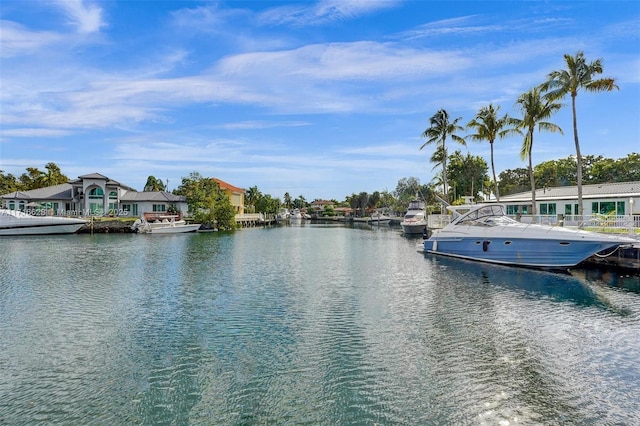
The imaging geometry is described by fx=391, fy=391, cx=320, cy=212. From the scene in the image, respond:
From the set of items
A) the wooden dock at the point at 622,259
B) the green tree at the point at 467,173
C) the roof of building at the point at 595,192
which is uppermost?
the green tree at the point at 467,173

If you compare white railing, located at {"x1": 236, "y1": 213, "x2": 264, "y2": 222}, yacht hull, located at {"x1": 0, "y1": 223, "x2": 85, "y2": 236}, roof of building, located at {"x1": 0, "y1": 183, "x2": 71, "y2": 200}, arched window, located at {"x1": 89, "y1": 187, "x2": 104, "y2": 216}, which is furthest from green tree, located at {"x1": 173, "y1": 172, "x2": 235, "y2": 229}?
roof of building, located at {"x1": 0, "y1": 183, "x2": 71, "y2": 200}

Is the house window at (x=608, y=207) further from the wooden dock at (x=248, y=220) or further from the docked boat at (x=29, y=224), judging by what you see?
the docked boat at (x=29, y=224)

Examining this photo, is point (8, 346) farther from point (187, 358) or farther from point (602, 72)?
point (602, 72)

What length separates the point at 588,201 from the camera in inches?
1453

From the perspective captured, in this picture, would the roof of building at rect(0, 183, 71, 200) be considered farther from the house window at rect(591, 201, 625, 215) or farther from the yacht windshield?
the house window at rect(591, 201, 625, 215)

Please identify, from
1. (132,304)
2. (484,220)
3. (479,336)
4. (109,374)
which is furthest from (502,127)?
(109,374)

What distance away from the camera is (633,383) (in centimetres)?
859

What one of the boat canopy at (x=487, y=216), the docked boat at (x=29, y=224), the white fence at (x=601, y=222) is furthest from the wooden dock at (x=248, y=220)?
the white fence at (x=601, y=222)

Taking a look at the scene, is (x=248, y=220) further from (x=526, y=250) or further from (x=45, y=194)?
(x=526, y=250)

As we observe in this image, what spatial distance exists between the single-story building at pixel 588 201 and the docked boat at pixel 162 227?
43.8m

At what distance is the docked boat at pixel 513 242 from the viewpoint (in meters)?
21.2

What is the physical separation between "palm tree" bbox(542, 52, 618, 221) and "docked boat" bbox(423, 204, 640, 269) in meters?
7.23

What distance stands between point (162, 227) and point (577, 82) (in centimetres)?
5050

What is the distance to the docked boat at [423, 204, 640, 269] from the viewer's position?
21234 mm
